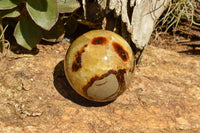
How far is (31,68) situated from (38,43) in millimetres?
365

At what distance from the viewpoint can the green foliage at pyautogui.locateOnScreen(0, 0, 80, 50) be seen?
8.22 feet

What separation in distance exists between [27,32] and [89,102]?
864mm

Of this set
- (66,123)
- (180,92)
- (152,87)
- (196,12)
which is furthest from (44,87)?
(196,12)

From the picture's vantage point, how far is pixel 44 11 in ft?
8.28

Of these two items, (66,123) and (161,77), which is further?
(161,77)

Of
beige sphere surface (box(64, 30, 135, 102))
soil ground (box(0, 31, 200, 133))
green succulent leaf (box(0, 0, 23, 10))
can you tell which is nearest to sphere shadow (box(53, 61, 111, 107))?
soil ground (box(0, 31, 200, 133))

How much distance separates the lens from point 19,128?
2154 millimetres

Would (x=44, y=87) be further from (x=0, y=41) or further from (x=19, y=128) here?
(x=0, y=41)

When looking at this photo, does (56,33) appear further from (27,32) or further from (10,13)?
(10,13)

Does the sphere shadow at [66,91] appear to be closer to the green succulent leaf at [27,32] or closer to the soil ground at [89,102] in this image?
the soil ground at [89,102]

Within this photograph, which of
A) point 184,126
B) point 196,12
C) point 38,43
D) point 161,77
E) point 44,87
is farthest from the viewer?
point 196,12

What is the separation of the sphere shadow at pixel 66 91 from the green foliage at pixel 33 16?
361 millimetres

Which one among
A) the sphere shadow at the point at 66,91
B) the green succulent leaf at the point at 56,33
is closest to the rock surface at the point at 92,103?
the sphere shadow at the point at 66,91

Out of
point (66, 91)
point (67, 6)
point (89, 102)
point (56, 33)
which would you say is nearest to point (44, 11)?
point (67, 6)
